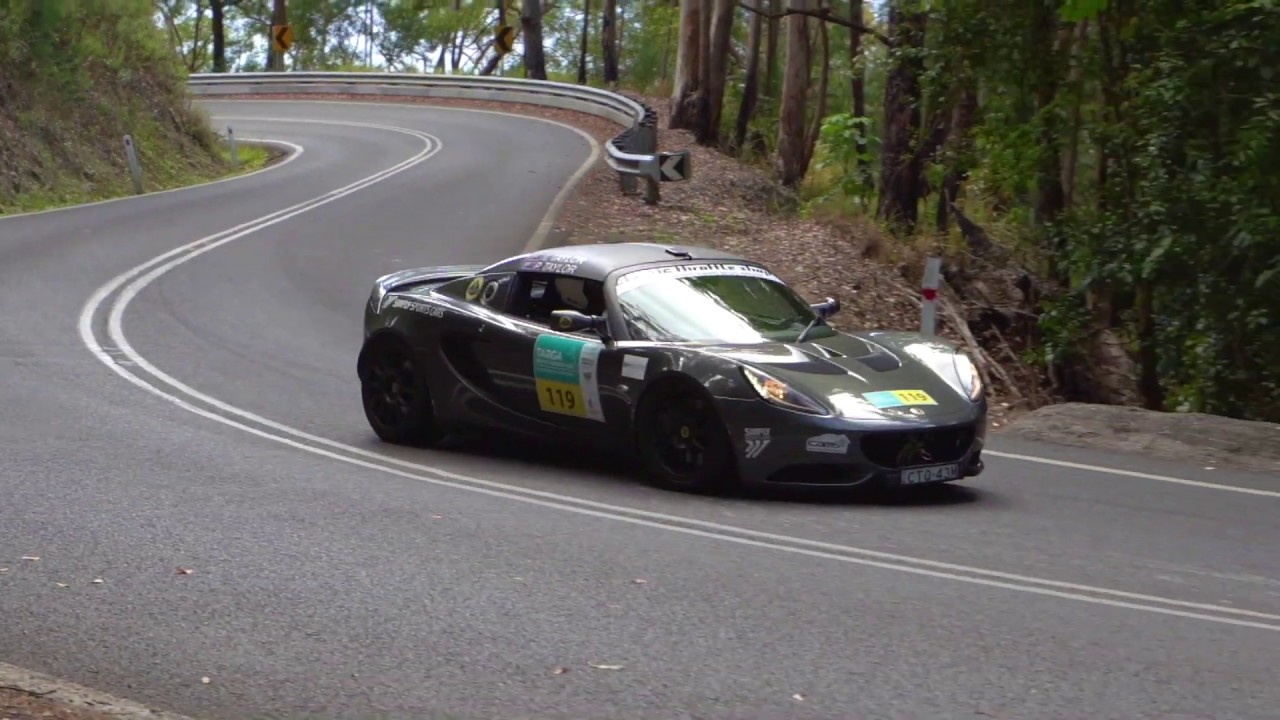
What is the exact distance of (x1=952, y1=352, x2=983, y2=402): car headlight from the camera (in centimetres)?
929

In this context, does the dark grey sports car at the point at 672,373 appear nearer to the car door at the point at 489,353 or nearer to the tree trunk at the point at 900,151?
the car door at the point at 489,353

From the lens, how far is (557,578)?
7.25 meters

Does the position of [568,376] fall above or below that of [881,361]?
below

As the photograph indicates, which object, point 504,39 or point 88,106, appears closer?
point 88,106

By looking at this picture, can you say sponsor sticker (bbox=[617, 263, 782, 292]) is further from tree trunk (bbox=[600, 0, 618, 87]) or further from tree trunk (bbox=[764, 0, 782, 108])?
tree trunk (bbox=[600, 0, 618, 87])

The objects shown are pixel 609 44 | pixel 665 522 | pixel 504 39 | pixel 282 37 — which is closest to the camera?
pixel 665 522

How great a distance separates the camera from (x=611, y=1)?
5453 cm

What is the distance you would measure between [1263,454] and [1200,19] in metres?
4.60

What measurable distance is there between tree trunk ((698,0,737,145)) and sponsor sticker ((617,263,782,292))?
25.3 metres

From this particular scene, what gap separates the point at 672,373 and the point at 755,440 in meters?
0.66

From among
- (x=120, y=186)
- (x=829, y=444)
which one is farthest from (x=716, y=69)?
(x=829, y=444)

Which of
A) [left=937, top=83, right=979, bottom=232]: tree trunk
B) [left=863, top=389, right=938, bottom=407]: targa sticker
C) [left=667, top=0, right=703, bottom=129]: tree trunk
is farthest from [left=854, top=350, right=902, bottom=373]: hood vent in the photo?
[left=667, top=0, right=703, bottom=129]: tree trunk

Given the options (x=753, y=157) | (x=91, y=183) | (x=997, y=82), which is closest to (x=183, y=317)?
(x=997, y=82)

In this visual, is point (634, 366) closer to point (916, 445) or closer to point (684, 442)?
point (684, 442)
